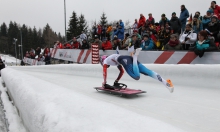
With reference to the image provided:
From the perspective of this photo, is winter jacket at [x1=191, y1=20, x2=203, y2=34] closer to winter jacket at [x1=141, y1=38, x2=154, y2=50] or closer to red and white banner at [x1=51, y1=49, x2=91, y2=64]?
winter jacket at [x1=141, y1=38, x2=154, y2=50]

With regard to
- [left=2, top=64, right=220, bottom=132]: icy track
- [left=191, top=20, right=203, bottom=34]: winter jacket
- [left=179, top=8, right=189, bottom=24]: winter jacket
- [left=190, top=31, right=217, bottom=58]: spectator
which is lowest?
[left=2, top=64, right=220, bottom=132]: icy track

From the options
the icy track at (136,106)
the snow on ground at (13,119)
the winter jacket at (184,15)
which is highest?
the winter jacket at (184,15)

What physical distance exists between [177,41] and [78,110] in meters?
5.40

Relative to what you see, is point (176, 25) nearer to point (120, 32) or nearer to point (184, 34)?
point (184, 34)

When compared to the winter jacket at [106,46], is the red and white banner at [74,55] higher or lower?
lower

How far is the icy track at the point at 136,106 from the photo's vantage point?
163cm

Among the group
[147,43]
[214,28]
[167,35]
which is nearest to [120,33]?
[147,43]

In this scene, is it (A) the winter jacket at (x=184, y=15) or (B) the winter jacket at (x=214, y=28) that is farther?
(A) the winter jacket at (x=184, y=15)

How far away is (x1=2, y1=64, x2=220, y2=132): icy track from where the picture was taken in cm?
163

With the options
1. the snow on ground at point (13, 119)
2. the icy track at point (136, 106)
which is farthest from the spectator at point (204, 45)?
the snow on ground at point (13, 119)

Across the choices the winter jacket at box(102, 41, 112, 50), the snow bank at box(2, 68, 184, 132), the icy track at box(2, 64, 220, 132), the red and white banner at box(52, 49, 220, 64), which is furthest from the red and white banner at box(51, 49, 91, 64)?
the snow bank at box(2, 68, 184, 132)

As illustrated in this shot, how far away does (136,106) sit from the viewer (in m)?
3.34

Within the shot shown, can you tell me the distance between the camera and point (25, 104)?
2586 mm

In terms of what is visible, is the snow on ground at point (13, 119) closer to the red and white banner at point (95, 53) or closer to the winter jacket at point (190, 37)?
the winter jacket at point (190, 37)
